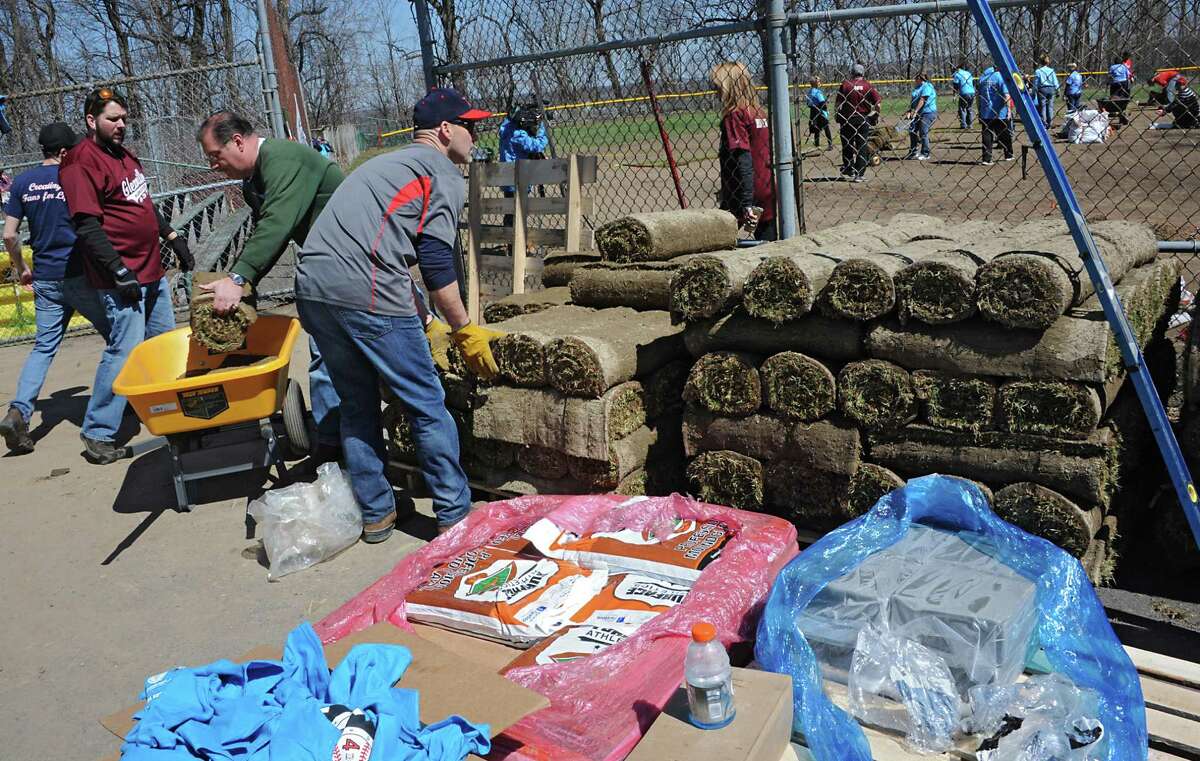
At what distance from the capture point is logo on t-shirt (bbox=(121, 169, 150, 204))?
6234mm

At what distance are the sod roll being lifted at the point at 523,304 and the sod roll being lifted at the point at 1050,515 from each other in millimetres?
2968

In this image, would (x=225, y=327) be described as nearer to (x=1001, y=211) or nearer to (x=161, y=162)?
(x=161, y=162)

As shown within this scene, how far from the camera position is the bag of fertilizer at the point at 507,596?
3229mm

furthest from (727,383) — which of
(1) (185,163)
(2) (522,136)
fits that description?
(1) (185,163)

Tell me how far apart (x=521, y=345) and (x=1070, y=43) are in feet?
12.0

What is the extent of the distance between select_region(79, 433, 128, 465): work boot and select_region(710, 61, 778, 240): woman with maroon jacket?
4606 mm

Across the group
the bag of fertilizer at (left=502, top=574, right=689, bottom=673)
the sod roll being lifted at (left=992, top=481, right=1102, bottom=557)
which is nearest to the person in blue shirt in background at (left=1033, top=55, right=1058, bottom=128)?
the sod roll being lifted at (left=992, top=481, right=1102, bottom=557)

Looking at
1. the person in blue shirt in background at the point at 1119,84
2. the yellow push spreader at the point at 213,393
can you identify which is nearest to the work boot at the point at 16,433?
the yellow push spreader at the point at 213,393

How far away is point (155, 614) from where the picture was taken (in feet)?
14.2

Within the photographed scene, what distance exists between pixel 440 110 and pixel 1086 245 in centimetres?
275

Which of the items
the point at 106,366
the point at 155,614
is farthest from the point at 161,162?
the point at 155,614

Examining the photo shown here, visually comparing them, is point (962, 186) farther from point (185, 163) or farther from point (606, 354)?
point (606, 354)

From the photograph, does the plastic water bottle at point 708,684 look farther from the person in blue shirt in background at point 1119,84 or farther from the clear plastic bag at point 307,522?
the person in blue shirt in background at point 1119,84

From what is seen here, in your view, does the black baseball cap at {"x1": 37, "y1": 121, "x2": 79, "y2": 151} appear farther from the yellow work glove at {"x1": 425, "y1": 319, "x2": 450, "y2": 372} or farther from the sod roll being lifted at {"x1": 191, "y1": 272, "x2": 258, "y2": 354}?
the yellow work glove at {"x1": 425, "y1": 319, "x2": 450, "y2": 372}
